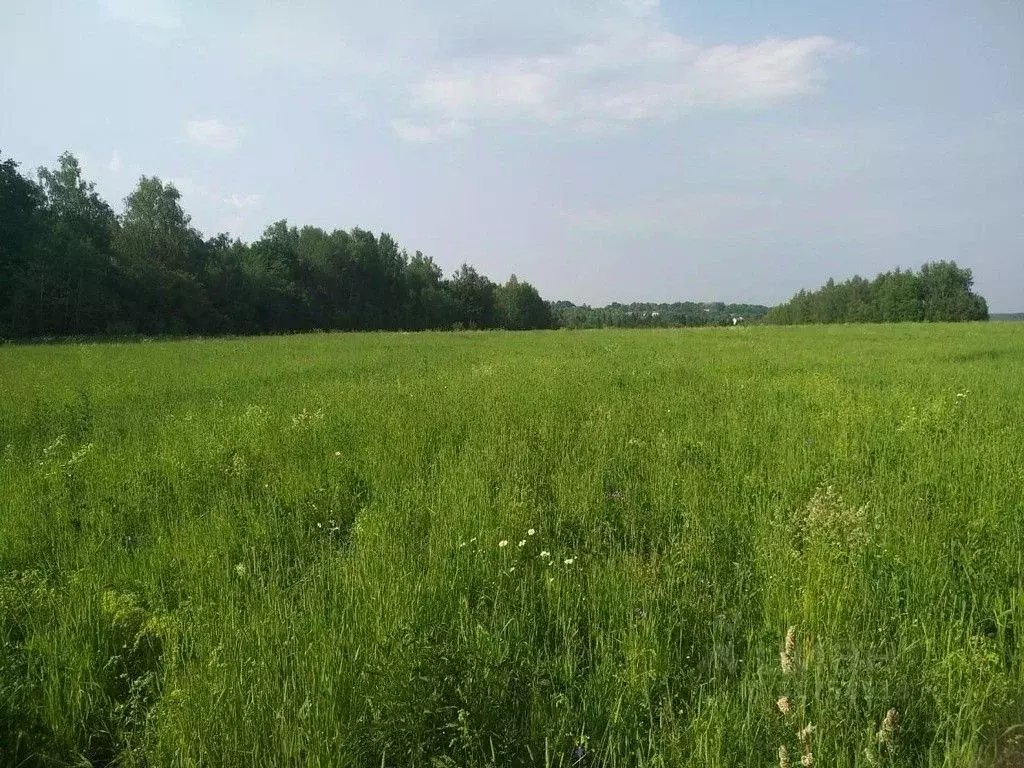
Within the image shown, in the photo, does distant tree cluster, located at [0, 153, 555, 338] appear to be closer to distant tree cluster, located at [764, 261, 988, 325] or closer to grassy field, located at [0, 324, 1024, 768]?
grassy field, located at [0, 324, 1024, 768]

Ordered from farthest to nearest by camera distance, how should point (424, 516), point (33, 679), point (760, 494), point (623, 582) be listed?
1. point (760, 494)
2. point (424, 516)
3. point (623, 582)
4. point (33, 679)

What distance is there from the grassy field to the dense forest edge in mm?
38403

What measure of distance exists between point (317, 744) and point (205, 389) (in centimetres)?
1099

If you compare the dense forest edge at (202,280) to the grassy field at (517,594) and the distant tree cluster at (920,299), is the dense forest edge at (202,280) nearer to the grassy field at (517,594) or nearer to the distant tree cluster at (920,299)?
the distant tree cluster at (920,299)

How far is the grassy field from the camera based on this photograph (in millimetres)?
2230

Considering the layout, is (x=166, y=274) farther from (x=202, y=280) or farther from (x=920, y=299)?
(x=920, y=299)

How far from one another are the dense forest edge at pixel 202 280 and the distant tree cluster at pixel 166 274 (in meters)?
0.10

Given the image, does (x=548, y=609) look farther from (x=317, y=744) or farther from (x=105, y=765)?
(x=105, y=765)

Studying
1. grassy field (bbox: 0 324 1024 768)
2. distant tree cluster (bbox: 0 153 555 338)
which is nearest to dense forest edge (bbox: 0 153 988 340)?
distant tree cluster (bbox: 0 153 555 338)

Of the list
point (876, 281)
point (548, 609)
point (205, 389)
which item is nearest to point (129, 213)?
point (205, 389)

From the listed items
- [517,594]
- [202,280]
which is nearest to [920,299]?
[202,280]

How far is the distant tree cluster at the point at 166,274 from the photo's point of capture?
3838 cm

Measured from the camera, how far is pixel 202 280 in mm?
53625

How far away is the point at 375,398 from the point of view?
9617 mm
